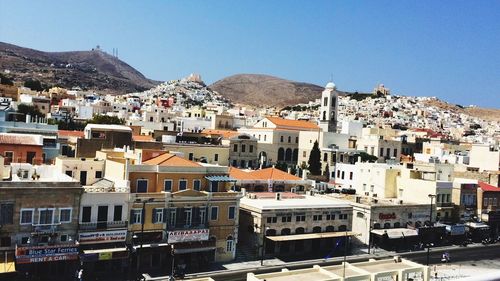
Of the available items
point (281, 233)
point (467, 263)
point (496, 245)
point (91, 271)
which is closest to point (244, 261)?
point (281, 233)

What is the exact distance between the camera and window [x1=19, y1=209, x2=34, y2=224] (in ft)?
96.5

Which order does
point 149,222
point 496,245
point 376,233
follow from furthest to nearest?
point 496,245 → point 376,233 → point 149,222

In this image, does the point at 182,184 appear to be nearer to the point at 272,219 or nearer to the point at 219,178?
the point at 219,178

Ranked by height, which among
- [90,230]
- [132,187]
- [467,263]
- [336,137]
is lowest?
[467,263]

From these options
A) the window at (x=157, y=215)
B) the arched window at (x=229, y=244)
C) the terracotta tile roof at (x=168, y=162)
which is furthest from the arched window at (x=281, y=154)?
the window at (x=157, y=215)

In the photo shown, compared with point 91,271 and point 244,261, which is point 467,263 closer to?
point 244,261

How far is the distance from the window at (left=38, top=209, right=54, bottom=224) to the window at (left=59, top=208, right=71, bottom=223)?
532mm

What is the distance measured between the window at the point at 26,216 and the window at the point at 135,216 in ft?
20.8

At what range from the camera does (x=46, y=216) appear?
30141 millimetres

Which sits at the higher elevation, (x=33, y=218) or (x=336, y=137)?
(x=336, y=137)

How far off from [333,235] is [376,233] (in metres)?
5.87

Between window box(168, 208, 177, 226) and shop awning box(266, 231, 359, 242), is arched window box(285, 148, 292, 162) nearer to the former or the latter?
shop awning box(266, 231, 359, 242)

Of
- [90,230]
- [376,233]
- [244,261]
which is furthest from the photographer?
[376,233]

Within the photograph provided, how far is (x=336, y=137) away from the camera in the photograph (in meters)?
80.8
